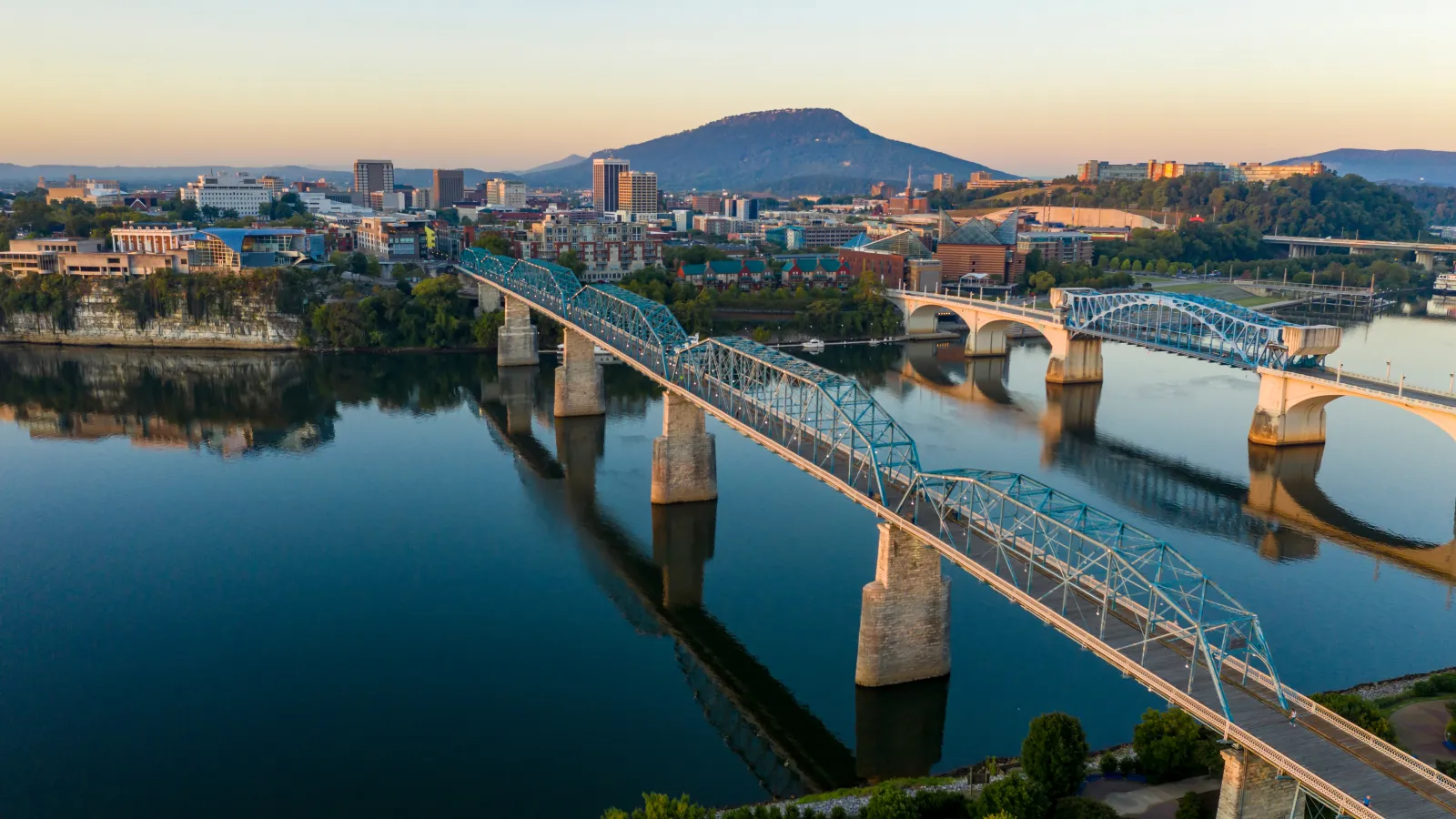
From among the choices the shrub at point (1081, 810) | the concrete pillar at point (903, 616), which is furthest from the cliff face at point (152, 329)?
the shrub at point (1081, 810)

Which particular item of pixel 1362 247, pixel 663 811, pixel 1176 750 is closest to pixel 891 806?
pixel 663 811

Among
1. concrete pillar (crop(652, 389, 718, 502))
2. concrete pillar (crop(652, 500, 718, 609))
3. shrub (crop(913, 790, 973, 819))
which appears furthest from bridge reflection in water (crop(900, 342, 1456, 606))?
shrub (crop(913, 790, 973, 819))

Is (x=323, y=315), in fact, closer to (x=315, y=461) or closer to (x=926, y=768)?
(x=315, y=461)

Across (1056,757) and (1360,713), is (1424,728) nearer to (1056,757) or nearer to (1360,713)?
(1360,713)

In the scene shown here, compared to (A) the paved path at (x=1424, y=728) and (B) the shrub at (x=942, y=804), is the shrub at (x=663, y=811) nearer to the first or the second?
(B) the shrub at (x=942, y=804)

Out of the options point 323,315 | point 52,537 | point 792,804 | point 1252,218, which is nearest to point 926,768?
point 792,804

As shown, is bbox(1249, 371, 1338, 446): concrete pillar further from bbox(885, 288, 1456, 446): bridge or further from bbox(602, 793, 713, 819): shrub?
bbox(602, 793, 713, 819): shrub
